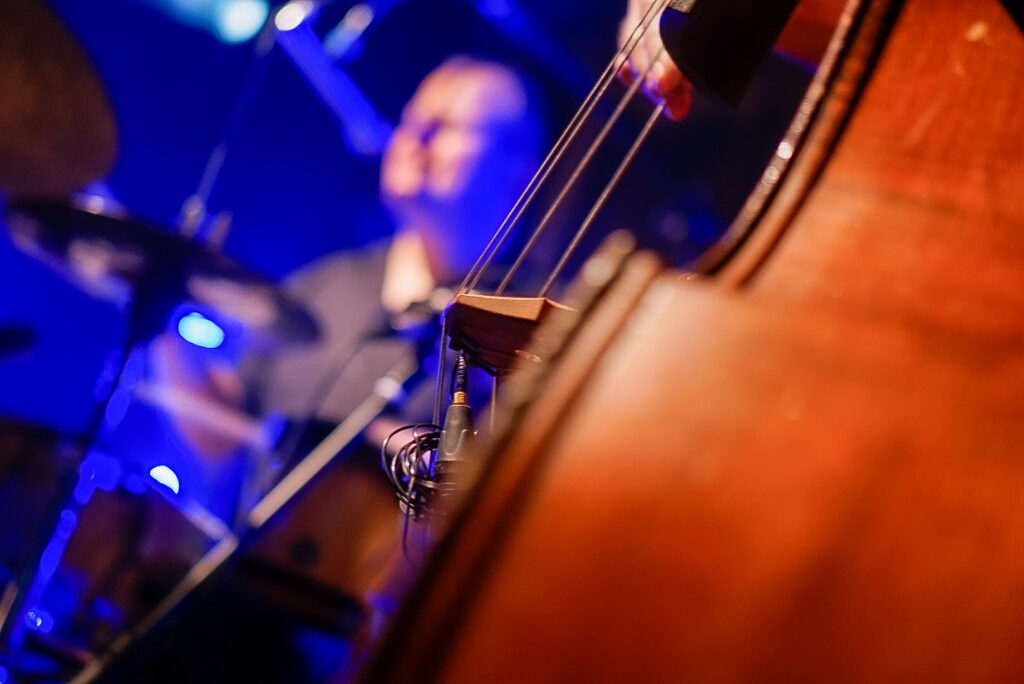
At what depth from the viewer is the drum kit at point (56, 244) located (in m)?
1.28

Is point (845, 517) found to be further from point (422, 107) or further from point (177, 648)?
point (422, 107)

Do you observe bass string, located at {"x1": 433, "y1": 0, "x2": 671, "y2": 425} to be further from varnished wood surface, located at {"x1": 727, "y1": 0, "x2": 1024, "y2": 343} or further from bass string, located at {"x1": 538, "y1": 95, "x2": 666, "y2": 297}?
varnished wood surface, located at {"x1": 727, "y1": 0, "x2": 1024, "y2": 343}

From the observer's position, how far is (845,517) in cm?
38

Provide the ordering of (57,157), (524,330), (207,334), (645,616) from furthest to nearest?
(207,334) → (57,157) → (524,330) → (645,616)

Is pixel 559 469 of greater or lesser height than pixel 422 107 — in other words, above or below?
below

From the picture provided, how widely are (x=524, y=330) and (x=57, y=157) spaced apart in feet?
4.38

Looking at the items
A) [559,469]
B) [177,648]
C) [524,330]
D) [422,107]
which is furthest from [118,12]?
[559,469]

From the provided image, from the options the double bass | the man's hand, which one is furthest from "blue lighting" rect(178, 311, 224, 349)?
the double bass

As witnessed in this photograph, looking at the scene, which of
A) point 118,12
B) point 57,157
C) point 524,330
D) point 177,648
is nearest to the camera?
point 524,330

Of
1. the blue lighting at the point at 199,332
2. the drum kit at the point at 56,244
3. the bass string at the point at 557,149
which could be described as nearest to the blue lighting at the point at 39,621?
the drum kit at the point at 56,244

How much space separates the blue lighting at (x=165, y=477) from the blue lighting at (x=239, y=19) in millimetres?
1624

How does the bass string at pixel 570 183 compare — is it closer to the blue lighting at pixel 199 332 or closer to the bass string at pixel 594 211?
the bass string at pixel 594 211

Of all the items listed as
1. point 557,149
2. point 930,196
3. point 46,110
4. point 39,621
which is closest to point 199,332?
point 46,110

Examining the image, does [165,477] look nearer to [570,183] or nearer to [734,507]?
[570,183]
